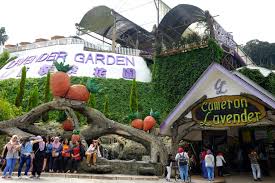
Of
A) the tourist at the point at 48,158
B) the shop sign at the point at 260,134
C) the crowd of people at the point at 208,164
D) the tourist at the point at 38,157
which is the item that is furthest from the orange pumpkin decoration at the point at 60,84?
the shop sign at the point at 260,134

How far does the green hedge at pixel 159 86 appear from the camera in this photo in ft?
87.1

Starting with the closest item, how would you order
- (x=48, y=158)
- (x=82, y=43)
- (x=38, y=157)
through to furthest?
(x=38, y=157)
(x=48, y=158)
(x=82, y=43)

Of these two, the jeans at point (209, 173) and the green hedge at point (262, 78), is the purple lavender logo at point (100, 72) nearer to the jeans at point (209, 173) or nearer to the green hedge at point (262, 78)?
the green hedge at point (262, 78)

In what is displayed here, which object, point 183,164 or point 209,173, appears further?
point 209,173

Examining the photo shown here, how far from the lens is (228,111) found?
12594mm

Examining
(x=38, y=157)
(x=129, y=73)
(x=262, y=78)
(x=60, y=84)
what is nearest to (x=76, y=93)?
(x=60, y=84)

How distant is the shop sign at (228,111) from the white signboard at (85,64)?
1775cm

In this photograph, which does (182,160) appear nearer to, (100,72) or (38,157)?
(38,157)

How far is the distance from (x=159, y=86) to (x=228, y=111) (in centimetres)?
1685

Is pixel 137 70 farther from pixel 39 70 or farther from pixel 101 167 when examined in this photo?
pixel 101 167

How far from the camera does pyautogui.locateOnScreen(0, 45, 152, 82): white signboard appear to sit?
30438 mm

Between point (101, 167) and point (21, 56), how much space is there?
25.2m

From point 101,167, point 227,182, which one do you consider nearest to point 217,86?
point 227,182

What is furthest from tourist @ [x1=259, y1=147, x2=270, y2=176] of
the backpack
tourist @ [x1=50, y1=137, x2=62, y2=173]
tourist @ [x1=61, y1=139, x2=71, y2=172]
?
tourist @ [x1=50, y1=137, x2=62, y2=173]
